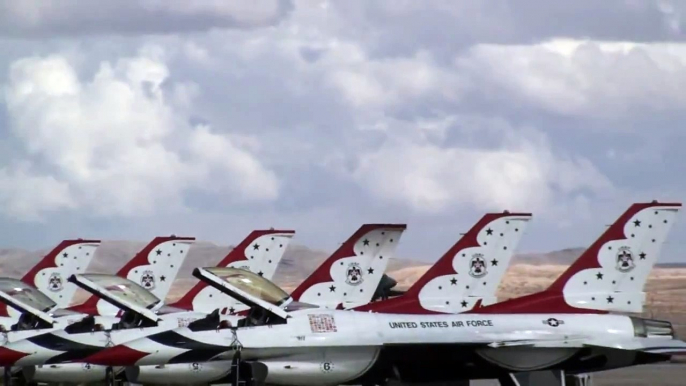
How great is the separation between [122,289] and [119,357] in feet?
9.08

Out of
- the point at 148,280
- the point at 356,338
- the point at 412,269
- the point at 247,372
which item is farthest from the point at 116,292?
the point at 412,269

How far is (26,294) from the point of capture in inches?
1035

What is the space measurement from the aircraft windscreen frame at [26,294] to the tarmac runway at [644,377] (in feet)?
28.3

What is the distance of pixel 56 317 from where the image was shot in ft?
88.0

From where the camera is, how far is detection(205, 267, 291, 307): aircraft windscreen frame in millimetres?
22156

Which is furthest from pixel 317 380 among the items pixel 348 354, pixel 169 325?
pixel 169 325

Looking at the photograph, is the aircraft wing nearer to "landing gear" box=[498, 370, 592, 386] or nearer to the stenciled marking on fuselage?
the stenciled marking on fuselage

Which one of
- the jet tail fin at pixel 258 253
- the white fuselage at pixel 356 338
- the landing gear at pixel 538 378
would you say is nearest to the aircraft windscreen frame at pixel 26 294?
the white fuselage at pixel 356 338

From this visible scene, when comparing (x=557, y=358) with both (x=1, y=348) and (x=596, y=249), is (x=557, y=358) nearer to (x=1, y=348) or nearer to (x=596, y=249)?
(x=596, y=249)

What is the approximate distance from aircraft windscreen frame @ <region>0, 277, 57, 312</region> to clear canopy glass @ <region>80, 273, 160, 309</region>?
6.89 ft

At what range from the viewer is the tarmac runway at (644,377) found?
28469 millimetres

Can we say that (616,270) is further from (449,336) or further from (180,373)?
(180,373)

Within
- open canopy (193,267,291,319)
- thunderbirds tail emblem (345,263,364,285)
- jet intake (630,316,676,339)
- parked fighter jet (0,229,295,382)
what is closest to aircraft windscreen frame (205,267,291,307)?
open canopy (193,267,291,319)

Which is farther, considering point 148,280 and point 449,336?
point 148,280
